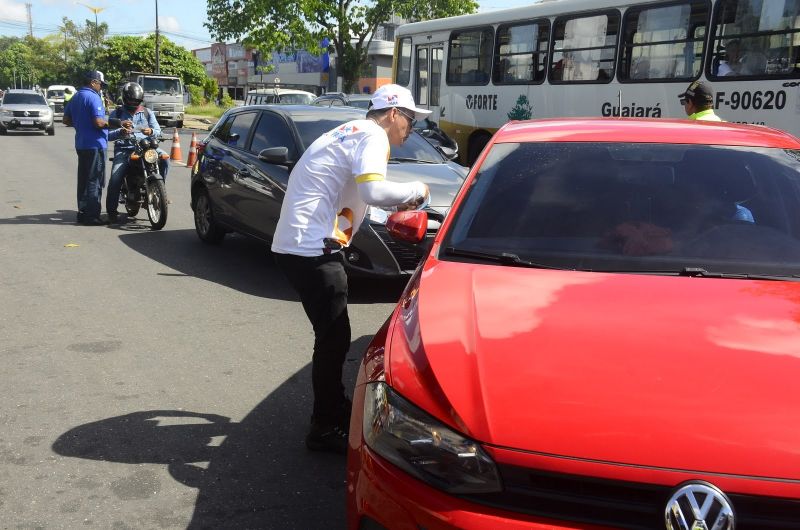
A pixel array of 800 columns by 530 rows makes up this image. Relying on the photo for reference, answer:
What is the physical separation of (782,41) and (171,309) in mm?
8636

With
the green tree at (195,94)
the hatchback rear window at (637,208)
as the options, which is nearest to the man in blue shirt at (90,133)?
the hatchback rear window at (637,208)

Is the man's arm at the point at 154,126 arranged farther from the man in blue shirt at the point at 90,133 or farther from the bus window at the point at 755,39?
the bus window at the point at 755,39

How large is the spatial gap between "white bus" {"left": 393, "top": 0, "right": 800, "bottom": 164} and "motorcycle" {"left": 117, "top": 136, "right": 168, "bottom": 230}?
5.56 metres

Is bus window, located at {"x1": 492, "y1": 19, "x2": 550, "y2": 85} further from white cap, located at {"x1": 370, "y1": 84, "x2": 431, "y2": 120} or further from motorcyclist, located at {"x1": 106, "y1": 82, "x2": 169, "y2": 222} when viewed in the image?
white cap, located at {"x1": 370, "y1": 84, "x2": 431, "y2": 120}

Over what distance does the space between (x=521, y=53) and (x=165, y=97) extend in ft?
90.4

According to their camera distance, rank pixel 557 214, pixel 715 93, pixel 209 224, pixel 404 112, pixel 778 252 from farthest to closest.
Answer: pixel 715 93 → pixel 209 224 → pixel 404 112 → pixel 557 214 → pixel 778 252

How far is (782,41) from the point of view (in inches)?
427

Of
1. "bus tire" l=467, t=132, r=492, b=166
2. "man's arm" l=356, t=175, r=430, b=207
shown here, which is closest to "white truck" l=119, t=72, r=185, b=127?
"bus tire" l=467, t=132, r=492, b=166

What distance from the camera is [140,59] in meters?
58.9

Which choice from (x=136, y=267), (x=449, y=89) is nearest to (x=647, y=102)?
(x=449, y=89)

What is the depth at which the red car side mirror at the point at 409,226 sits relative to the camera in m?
3.61

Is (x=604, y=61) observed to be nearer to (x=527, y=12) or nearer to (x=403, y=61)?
(x=527, y=12)

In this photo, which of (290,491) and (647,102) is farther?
(647,102)

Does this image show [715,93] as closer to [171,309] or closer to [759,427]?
[171,309]
